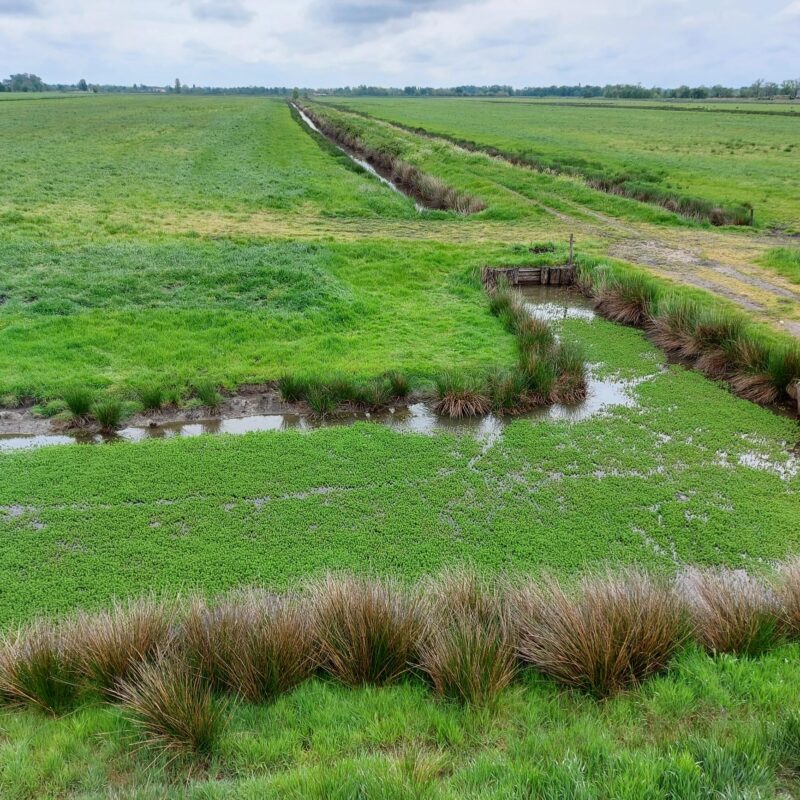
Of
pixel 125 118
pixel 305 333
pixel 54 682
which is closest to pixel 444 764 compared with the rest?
pixel 54 682

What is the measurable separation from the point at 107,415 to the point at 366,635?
6.31 meters

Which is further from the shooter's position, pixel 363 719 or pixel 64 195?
pixel 64 195

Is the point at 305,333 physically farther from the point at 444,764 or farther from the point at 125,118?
the point at 125,118

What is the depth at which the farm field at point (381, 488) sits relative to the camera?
3465 mm

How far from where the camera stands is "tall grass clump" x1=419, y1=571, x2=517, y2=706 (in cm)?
407

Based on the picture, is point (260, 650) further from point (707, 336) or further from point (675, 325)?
point (675, 325)

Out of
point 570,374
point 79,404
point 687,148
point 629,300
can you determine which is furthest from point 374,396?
point 687,148

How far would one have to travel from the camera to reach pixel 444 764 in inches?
134

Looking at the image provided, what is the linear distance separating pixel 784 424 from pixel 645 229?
1400cm

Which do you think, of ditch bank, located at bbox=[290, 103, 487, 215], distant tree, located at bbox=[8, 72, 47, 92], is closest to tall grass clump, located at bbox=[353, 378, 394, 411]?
ditch bank, located at bbox=[290, 103, 487, 215]

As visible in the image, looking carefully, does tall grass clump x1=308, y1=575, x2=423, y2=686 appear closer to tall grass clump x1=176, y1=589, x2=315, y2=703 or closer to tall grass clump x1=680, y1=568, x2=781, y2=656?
tall grass clump x1=176, y1=589, x2=315, y2=703

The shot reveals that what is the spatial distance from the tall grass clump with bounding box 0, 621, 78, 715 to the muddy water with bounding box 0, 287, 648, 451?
4.73 metres

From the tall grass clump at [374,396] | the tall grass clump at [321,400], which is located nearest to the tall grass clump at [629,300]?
the tall grass clump at [374,396]

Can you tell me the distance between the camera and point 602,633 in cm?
423
